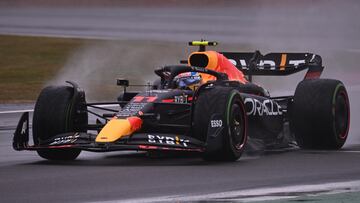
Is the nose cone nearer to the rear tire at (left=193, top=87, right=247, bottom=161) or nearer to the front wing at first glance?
the front wing

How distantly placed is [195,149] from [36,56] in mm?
17037

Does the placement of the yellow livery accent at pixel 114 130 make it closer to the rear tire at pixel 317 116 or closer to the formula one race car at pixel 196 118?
the formula one race car at pixel 196 118

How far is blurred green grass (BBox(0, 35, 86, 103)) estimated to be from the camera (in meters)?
22.7

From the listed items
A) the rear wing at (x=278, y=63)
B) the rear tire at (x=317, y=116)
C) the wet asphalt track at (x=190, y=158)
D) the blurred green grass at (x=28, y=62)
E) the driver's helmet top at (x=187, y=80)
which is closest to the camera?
the wet asphalt track at (x=190, y=158)

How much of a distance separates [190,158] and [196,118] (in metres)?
0.85

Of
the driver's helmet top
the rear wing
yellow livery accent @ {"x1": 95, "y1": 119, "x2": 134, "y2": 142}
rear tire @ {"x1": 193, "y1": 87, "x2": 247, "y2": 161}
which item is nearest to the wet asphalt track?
rear tire @ {"x1": 193, "y1": 87, "x2": 247, "y2": 161}

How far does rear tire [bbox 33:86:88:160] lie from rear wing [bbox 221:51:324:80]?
11.9 feet

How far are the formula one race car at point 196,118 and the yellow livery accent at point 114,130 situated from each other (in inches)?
0.4

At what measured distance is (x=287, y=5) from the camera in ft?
80.0

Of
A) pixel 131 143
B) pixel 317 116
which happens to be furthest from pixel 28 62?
pixel 131 143

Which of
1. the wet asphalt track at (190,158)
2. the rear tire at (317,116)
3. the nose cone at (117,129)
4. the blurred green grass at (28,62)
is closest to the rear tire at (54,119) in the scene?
the wet asphalt track at (190,158)

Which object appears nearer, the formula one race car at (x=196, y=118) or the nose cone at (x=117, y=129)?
the nose cone at (x=117, y=129)

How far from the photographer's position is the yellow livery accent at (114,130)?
11.2 metres

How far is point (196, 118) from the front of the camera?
11477 millimetres
